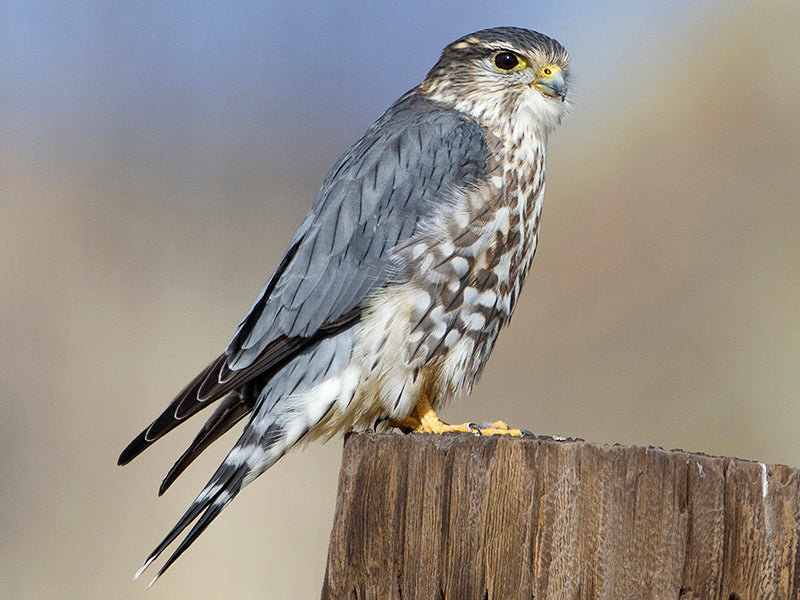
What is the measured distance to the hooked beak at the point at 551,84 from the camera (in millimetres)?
3332

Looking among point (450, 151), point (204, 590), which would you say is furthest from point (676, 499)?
point (204, 590)

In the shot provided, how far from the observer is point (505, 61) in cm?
337

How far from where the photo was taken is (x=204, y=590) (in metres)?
4.96

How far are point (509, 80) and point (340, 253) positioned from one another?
953 mm

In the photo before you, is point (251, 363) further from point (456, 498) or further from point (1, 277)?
point (1, 277)

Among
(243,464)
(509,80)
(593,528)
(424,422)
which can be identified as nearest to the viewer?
(593,528)

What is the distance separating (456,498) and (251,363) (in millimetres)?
1065

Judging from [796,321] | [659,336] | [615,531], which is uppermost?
[796,321]

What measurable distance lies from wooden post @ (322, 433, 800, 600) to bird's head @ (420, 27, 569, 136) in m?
1.66

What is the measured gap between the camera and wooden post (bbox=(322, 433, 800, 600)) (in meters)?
1.72

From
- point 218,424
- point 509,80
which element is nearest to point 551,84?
point 509,80

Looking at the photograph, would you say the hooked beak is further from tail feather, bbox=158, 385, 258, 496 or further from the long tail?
tail feather, bbox=158, 385, 258, 496

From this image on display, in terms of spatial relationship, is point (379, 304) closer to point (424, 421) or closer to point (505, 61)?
point (424, 421)

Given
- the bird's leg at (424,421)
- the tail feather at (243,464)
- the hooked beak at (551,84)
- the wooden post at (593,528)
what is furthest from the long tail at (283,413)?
the hooked beak at (551,84)
